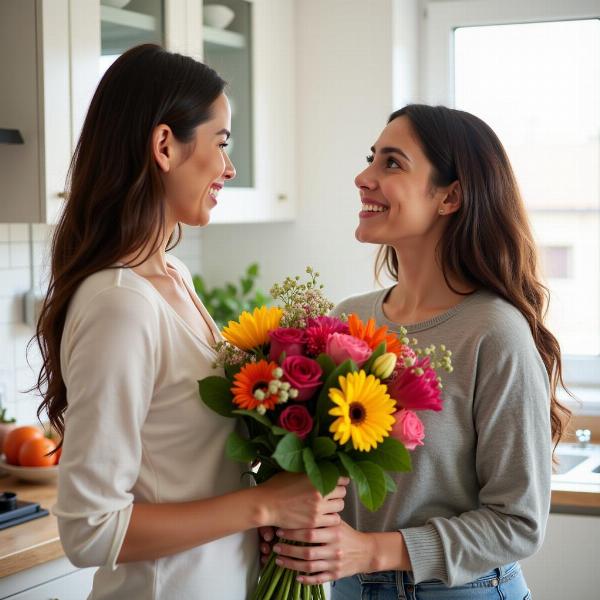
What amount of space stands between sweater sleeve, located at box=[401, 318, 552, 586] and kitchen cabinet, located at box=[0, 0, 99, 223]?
1.24 meters

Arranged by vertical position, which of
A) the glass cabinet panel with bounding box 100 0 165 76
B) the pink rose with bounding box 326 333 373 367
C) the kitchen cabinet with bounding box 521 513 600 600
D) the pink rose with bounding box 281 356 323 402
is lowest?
the kitchen cabinet with bounding box 521 513 600 600

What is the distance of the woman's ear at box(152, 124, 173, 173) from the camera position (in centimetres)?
132

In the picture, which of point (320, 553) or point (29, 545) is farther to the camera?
point (29, 545)

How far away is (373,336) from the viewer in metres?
1.30

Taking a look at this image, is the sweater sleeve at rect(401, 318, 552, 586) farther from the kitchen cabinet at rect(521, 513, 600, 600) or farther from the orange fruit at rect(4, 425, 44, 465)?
the orange fruit at rect(4, 425, 44, 465)

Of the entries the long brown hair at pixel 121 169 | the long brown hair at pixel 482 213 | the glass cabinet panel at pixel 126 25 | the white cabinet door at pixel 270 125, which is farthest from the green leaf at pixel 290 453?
the white cabinet door at pixel 270 125

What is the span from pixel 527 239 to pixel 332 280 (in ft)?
5.50

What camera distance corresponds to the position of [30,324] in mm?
2709

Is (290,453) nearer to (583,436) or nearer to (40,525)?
(40,525)

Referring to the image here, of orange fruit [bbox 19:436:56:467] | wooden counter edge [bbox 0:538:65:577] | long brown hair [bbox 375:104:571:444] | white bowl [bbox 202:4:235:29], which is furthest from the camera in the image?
white bowl [bbox 202:4:235:29]

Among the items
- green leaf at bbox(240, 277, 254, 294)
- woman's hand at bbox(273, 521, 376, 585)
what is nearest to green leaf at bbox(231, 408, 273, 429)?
woman's hand at bbox(273, 521, 376, 585)

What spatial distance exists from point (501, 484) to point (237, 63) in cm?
188

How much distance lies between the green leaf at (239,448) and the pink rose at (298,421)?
9cm

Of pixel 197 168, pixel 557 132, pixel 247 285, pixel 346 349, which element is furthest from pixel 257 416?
pixel 557 132
